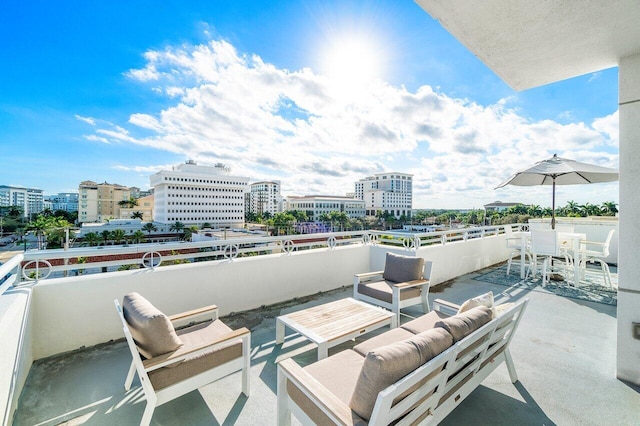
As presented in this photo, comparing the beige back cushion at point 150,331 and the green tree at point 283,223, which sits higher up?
the beige back cushion at point 150,331

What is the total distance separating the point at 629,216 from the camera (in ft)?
7.13

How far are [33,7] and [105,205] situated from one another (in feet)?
253

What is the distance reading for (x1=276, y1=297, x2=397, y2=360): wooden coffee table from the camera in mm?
2305

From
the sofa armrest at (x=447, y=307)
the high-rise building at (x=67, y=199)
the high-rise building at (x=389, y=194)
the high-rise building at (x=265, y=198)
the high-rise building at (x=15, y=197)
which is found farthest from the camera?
the high-rise building at (x=265, y=198)

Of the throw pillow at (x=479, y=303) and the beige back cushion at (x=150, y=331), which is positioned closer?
the beige back cushion at (x=150, y=331)

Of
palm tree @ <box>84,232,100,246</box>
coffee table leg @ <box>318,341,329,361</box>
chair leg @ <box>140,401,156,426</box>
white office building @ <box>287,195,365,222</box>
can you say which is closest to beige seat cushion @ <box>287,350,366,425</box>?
coffee table leg @ <box>318,341,329,361</box>

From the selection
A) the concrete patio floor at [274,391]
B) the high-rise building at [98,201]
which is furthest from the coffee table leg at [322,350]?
the high-rise building at [98,201]

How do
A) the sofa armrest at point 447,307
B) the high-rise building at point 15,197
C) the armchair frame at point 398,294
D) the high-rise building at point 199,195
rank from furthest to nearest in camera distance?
1. the high-rise building at point 199,195
2. the high-rise building at point 15,197
3. the armchair frame at point 398,294
4. the sofa armrest at point 447,307

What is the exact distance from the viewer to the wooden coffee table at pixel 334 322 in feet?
7.56

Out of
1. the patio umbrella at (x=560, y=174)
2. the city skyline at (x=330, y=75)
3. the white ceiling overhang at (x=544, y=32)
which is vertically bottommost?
the patio umbrella at (x=560, y=174)

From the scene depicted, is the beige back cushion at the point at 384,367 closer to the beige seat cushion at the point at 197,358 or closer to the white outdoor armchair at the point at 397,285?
the beige seat cushion at the point at 197,358

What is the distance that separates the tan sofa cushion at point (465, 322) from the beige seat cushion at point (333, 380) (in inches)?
25.7

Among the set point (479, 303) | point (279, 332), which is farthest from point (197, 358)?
point (479, 303)

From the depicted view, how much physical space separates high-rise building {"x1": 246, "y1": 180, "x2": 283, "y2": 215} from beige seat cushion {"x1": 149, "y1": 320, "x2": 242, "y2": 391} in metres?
91.1
